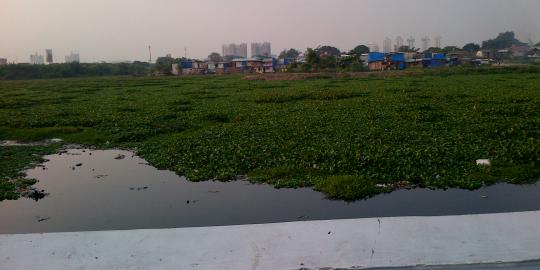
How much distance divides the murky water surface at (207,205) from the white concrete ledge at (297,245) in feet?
6.69

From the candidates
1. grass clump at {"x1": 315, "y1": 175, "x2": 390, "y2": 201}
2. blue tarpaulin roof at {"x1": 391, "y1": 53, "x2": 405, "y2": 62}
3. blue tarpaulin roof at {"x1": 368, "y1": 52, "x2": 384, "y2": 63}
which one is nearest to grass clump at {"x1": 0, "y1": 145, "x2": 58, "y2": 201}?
grass clump at {"x1": 315, "y1": 175, "x2": 390, "y2": 201}

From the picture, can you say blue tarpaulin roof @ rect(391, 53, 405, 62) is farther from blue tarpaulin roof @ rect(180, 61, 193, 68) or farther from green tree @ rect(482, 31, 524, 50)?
green tree @ rect(482, 31, 524, 50)

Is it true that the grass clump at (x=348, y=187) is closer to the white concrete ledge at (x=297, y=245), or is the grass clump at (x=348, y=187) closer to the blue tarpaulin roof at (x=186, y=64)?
the white concrete ledge at (x=297, y=245)

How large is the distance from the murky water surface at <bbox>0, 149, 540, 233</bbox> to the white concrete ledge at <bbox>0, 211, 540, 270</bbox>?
2.04m

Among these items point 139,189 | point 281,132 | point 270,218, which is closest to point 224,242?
point 270,218

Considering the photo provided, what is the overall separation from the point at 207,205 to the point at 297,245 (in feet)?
11.1

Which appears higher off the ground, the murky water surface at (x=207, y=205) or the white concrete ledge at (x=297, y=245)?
the white concrete ledge at (x=297, y=245)

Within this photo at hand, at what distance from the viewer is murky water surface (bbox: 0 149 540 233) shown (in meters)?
6.50

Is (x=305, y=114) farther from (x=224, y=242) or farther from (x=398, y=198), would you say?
(x=224, y=242)

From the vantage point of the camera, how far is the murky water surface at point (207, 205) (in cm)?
650

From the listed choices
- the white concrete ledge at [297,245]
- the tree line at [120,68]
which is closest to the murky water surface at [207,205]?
the white concrete ledge at [297,245]

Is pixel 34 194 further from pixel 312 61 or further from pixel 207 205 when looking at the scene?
pixel 312 61

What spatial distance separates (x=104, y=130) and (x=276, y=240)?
35.2 ft

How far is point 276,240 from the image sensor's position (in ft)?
13.3
